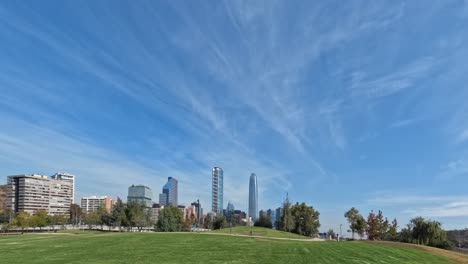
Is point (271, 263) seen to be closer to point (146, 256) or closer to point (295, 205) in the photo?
point (146, 256)

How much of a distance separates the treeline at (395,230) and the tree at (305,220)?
39.4 feet

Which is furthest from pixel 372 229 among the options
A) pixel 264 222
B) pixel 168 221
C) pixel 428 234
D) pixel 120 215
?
pixel 120 215

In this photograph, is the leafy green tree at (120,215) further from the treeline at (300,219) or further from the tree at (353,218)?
the tree at (353,218)

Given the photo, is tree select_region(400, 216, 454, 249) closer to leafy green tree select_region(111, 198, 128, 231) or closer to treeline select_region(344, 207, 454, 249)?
treeline select_region(344, 207, 454, 249)

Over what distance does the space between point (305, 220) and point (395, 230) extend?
20467 mm

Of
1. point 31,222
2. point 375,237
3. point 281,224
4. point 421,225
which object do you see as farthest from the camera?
point 31,222

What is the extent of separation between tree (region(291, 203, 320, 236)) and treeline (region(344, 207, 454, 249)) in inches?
473

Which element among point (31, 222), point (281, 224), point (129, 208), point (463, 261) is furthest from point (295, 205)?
point (31, 222)

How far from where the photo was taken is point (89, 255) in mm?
26234

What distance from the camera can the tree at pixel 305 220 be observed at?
85.6 meters

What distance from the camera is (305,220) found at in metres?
86.6

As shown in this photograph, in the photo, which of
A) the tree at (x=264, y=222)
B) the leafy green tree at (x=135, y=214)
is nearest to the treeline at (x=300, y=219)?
the tree at (x=264, y=222)

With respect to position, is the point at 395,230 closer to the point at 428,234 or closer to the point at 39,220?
the point at 428,234

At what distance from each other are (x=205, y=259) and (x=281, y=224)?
2688 inches
